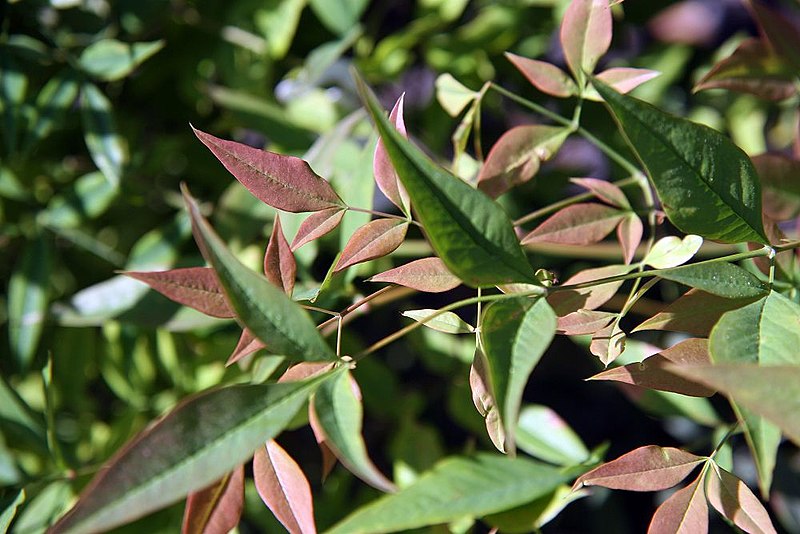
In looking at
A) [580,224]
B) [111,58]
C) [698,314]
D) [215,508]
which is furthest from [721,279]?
[111,58]

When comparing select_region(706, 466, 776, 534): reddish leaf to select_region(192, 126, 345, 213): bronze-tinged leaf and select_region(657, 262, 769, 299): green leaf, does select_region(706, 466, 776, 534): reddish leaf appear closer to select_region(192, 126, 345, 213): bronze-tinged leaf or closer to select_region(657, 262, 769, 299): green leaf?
select_region(657, 262, 769, 299): green leaf

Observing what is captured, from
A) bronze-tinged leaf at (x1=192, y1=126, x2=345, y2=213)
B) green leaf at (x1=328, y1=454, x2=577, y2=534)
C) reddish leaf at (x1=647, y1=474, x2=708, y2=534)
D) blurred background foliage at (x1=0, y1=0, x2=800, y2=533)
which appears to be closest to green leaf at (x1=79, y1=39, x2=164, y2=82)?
blurred background foliage at (x1=0, y1=0, x2=800, y2=533)

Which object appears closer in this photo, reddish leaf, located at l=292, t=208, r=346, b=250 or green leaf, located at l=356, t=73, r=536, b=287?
green leaf, located at l=356, t=73, r=536, b=287

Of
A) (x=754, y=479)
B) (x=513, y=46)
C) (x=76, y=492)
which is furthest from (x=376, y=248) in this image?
(x=754, y=479)

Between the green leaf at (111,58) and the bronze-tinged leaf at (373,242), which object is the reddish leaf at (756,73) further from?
the green leaf at (111,58)

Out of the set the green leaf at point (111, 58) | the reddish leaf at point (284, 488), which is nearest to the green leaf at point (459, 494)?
the reddish leaf at point (284, 488)

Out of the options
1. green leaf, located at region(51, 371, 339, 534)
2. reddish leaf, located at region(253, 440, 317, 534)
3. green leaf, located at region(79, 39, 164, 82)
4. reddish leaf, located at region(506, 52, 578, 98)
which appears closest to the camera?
green leaf, located at region(51, 371, 339, 534)
